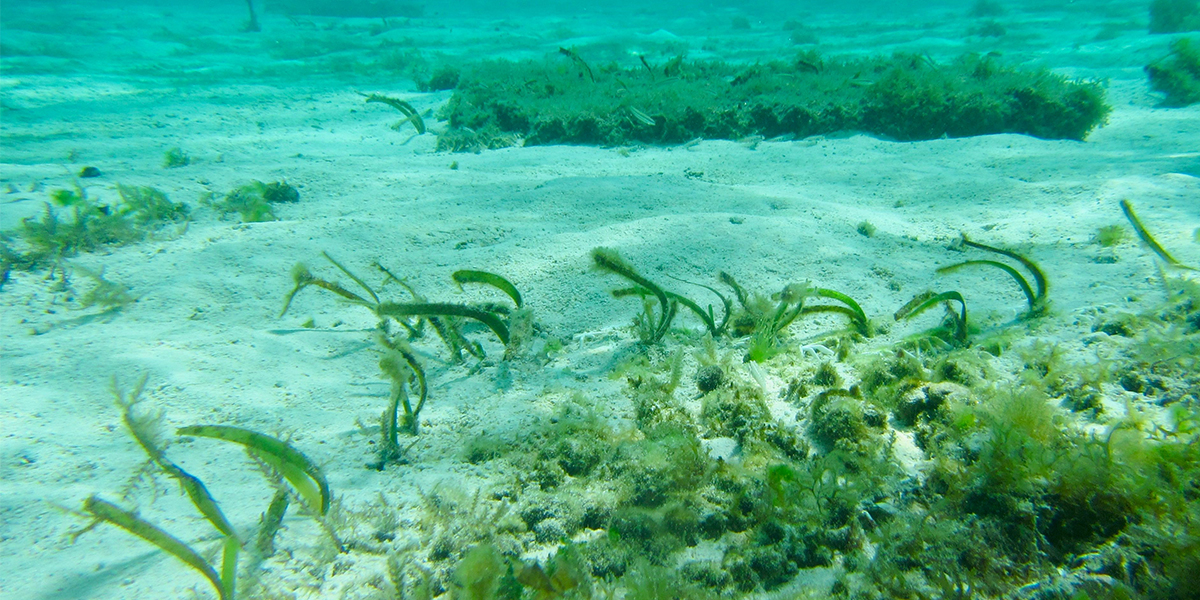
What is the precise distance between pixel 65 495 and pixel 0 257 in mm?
3292

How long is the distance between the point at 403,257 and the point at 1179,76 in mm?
10912

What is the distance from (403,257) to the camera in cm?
423

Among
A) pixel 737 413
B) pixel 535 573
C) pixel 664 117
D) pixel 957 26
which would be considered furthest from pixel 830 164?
pixel 957 26

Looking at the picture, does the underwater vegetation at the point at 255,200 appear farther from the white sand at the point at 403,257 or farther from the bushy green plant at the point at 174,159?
the bushy green plant at the point at 174,159

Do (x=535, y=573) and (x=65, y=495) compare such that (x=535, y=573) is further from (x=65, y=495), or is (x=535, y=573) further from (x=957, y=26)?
(x=957, y=26)

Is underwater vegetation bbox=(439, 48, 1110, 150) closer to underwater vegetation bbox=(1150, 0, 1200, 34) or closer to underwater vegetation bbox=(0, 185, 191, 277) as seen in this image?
underwater vegetation bbox=(0, 185, 191, 277)

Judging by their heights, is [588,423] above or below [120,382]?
above

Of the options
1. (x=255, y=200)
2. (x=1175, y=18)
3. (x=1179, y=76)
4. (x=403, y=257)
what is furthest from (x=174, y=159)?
(x=1175, y=18)

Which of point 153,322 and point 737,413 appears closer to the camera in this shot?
point 737,413

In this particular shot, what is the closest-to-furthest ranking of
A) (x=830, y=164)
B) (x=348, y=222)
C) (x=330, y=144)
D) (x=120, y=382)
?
1. (x=120, y=382)
2. (x=348, y=222)
3. (x=830, y=164)
4. (x=330, y=144)

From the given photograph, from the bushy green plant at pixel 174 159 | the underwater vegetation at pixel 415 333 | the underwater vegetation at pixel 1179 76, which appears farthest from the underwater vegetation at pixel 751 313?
the underwater vegetation at pixel 1179 76

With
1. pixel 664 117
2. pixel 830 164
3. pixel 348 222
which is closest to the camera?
pixel 348 222

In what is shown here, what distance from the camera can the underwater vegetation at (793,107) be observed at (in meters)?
6.69

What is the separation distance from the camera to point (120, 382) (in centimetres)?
285
